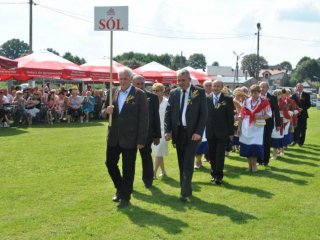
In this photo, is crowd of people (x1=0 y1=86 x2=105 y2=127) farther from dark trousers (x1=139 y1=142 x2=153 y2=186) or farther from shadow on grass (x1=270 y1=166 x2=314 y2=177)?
dark trousers (x1=139 y1=142 x2=153 y2=186)

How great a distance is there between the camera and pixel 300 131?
54.5 feet

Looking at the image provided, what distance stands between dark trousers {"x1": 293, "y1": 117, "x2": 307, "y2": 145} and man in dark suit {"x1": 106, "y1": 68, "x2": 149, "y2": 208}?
1057cm

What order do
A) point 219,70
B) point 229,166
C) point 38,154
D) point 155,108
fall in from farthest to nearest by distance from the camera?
point 219,70
point 38,154
point 229,166
point 155,108

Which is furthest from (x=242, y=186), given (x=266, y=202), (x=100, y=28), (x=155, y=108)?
(x=100, y=28)

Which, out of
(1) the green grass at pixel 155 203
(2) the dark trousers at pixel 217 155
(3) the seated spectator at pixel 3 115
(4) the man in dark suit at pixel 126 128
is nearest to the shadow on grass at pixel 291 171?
(1) the green grass at pixel 155 203

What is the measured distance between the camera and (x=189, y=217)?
6824mm

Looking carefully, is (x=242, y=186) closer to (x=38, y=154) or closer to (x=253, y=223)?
(x=253, y=223)

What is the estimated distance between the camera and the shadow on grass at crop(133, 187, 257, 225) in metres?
6.94

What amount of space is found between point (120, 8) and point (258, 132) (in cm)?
445

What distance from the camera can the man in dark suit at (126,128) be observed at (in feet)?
23.2

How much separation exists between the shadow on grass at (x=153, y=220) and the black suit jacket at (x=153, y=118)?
174 centimetres

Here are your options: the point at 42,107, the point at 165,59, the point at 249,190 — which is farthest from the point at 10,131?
the point at 165,59

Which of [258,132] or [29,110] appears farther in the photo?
[29,110]

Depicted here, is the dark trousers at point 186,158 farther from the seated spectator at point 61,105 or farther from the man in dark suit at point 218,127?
the seated spectator at point 61,105
